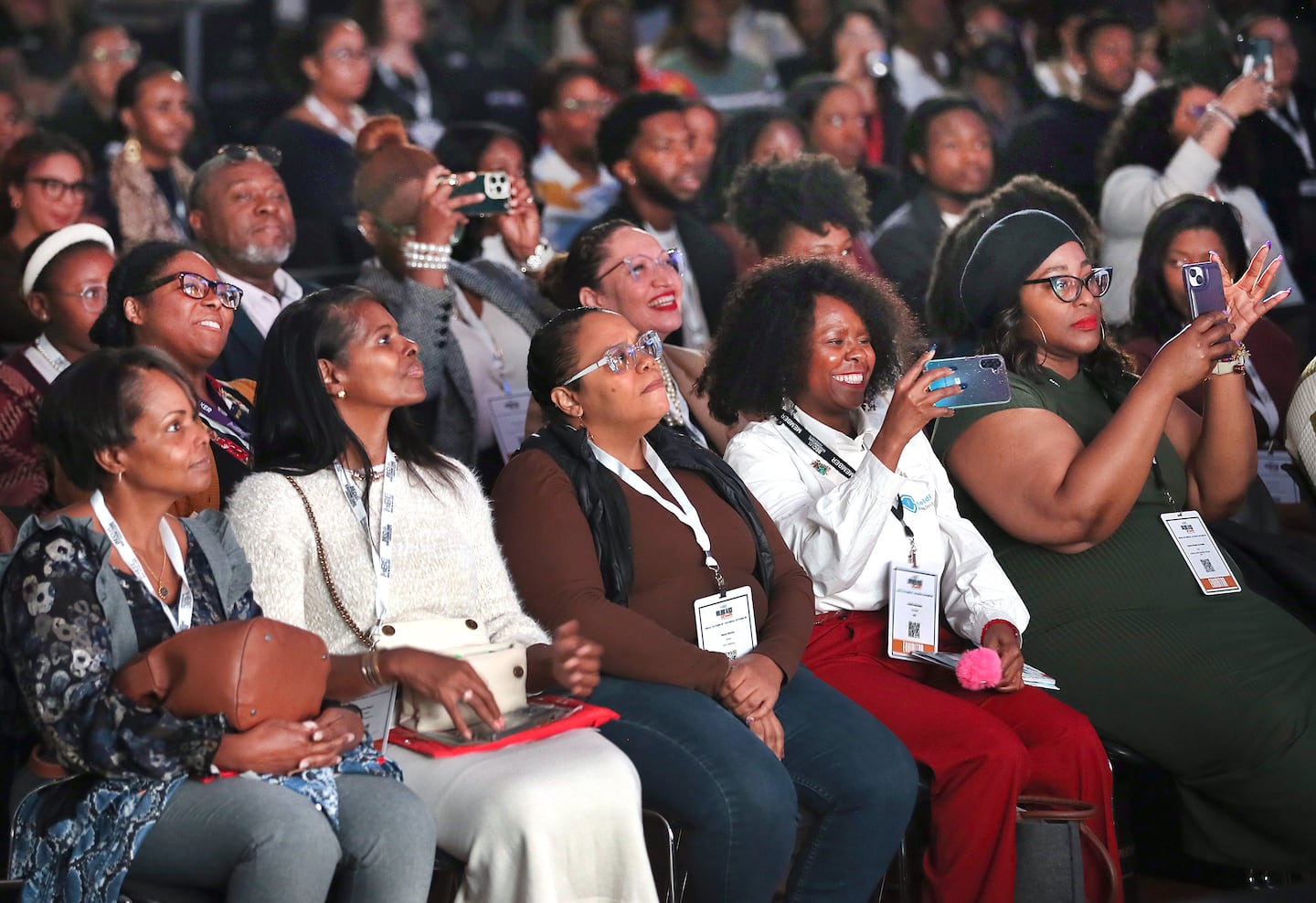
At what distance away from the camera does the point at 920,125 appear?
19.7ft

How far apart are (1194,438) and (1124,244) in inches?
72.7

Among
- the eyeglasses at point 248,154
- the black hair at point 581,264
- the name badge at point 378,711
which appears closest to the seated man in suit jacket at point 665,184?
the black hair at point 581,264

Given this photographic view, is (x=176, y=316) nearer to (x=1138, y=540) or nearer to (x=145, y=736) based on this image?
(x=145, y=736)

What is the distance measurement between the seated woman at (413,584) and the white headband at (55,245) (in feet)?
4.21

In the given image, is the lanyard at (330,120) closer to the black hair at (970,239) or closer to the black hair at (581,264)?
the black hair at (581,264)

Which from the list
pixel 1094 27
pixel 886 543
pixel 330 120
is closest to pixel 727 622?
pixel 886 543

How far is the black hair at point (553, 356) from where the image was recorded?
3.11 m

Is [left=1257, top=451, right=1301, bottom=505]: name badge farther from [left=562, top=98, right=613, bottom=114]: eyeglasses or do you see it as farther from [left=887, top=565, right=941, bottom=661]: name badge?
[left=562, top=98, right=613, bottom=114]: eyeglasses

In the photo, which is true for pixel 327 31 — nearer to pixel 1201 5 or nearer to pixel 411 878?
pixel 1201 5

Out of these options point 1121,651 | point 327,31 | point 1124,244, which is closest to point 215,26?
point 327,31

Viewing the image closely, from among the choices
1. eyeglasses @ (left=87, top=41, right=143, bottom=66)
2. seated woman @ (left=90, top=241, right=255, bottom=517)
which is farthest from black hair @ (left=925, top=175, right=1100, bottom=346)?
eyeglasses @ (left=87, top=41, right=143, bottom=66)

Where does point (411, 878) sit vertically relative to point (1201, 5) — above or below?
Answer: below

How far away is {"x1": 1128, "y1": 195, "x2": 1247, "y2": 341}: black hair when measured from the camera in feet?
14.5

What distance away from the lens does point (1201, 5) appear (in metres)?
6.97
